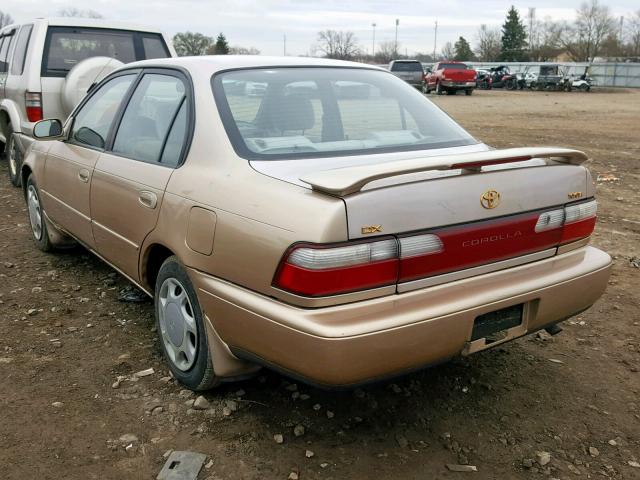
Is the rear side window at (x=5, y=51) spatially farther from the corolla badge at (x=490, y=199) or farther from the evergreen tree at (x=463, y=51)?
the evergreen tree at (x=463, y=51)

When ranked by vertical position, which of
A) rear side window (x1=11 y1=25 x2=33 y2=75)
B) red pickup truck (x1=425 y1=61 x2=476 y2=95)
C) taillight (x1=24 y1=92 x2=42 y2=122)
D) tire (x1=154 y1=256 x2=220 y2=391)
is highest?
red pickup truck (x1=425 y1=61 x2=476 y2=95)

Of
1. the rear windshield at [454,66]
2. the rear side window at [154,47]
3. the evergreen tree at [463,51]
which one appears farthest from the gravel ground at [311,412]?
the evergreen tree at [463,51]

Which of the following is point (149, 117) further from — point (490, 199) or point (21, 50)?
point (21, 50)

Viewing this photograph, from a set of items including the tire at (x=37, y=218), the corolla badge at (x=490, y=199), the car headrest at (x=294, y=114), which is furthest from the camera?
the tire at (x=37, y=218)

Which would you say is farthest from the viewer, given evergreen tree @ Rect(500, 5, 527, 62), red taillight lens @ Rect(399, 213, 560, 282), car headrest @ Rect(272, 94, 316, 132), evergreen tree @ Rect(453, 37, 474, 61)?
evergreen tree @ Rect(453, 37, 474, 61)

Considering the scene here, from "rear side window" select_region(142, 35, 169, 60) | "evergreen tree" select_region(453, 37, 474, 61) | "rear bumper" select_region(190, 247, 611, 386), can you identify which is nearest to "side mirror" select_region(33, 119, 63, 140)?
"rear bumper" select_region(190, 247, 611, 386)

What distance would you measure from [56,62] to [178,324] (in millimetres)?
5195

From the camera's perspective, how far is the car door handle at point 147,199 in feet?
10.0

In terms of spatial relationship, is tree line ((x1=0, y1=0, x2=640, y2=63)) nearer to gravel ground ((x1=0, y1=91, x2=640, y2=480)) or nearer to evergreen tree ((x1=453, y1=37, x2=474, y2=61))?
evergreen tree ((x1=453, y1=37, x2=474, y2=61))

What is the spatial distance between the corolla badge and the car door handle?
154 centimetres

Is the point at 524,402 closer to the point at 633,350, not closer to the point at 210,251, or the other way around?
the point at 633,350

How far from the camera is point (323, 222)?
222cm

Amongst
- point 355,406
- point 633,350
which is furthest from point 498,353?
point 355,406

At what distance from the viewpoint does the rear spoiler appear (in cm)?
224
